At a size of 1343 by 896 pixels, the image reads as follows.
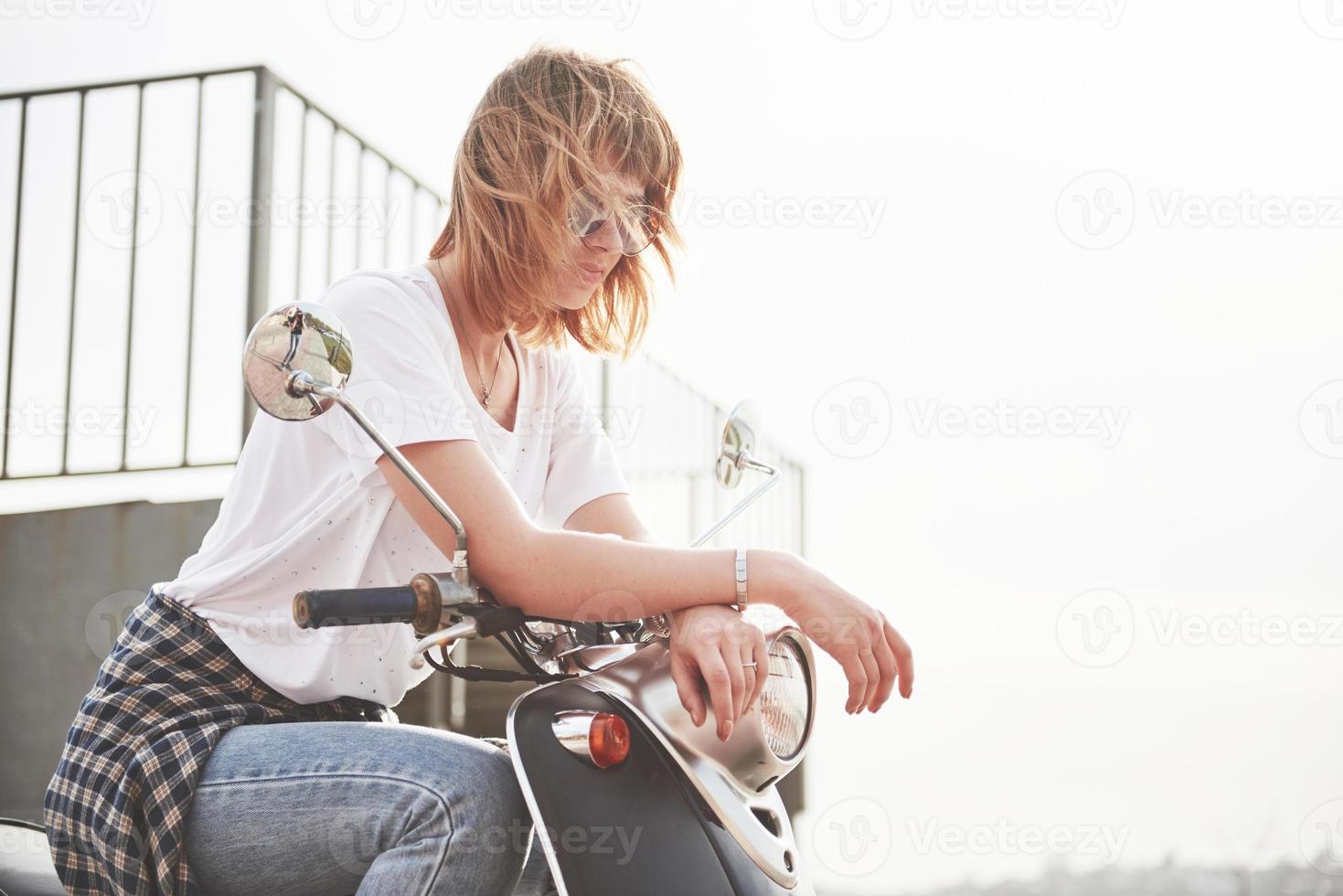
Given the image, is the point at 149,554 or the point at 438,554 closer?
the point at 438,554

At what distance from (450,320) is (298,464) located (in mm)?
260

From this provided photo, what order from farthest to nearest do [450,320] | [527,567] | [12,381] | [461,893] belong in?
1. [12,381]
2. [450,320]
3. [527,567]
4. [461,893]

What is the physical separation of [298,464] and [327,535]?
0.10 meters

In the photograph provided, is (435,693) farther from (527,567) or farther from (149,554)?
(527,567)

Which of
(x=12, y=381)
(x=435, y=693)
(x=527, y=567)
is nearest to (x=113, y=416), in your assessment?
(x=12, y=381)

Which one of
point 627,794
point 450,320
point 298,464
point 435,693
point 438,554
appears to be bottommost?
point 435,693

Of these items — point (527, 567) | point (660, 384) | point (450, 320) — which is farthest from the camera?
point (660, 384)

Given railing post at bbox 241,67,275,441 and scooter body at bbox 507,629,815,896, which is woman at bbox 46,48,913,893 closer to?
scooter body at bbox 507,629,815,896

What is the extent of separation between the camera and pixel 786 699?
3.88 feet

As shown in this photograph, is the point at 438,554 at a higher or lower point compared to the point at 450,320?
lower

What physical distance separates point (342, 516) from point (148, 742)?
307mm

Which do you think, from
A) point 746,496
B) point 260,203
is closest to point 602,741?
point 746,496

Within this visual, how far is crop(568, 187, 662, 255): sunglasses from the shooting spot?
4.46 feet

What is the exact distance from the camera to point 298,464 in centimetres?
130
